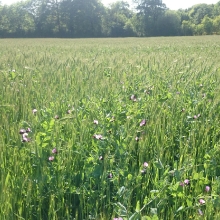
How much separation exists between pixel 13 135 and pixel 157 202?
959mm

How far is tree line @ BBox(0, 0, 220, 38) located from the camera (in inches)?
2302

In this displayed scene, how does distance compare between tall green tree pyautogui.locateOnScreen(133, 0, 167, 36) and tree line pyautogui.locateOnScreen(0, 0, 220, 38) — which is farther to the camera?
tall green tree pyautogui.locateOnScreen(133, 0, 167, 36)

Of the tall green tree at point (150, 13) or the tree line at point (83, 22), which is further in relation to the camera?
the tall green tree at point (150, 13)

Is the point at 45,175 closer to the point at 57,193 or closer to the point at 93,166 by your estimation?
the point at 57,193

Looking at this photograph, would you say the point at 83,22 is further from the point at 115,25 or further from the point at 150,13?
the point at 150,13

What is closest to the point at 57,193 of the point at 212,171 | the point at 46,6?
the point at 212,171

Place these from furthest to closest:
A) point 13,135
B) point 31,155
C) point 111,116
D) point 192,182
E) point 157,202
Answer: point 111,116
point 13,135
point 31,155
point 192,182
point 157,202

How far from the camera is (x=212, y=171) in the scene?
1.48m

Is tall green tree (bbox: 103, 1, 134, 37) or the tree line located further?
tall green tree (bbox: 103, 1, 134, 37)

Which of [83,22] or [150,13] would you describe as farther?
[150,13]

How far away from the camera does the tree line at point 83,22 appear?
192 ft

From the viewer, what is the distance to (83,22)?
62.5 meters

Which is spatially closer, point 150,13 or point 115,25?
point 115,25

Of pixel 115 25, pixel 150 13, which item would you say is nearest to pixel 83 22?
pixel 115 25
